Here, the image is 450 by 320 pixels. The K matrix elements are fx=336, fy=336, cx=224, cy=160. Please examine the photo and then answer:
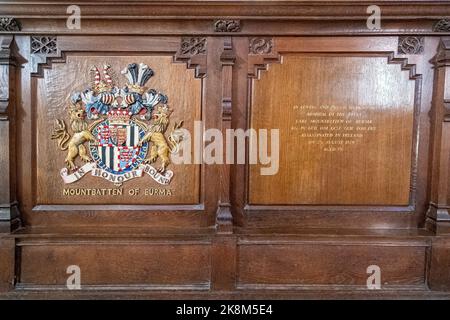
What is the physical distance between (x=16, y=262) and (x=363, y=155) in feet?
8.14

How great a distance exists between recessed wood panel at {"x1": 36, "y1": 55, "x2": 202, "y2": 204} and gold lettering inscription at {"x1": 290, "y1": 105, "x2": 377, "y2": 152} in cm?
75

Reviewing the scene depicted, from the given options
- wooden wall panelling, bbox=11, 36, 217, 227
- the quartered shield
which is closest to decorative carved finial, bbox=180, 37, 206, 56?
wooden wall panelling, bbox=11, 36, 217, 227

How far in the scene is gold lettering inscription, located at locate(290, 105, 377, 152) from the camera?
2354 mm

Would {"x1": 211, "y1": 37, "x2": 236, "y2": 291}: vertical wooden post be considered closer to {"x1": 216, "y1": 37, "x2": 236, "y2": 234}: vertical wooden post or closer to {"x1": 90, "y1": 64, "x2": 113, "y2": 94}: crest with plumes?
{"x1": 216, "y1": 37, "x2": 236, "y2": 234}: vertical wooden post

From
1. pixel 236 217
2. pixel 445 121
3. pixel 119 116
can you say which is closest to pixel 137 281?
pixel 236 217

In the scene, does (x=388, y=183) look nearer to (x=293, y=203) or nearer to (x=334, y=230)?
(x=334, y=230)

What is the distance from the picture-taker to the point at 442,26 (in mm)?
2246

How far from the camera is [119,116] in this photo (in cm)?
235

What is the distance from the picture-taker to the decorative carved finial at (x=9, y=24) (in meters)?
2.20

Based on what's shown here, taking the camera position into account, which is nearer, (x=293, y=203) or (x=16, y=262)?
(x=16, y=262)

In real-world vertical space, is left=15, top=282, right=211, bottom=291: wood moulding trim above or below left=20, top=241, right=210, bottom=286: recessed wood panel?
below

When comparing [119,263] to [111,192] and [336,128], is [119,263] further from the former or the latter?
[336,128]

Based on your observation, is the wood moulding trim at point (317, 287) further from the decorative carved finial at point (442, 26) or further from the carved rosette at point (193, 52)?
the decorative carved finial at point (442, 26)

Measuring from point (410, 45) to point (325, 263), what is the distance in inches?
63.2
